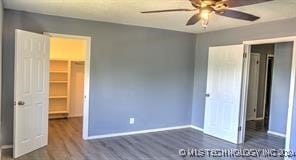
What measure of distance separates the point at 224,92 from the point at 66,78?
420 cm

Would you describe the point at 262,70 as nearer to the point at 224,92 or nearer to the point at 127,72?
the point at 224,92

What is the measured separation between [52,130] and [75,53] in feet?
7.84

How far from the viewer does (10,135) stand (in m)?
4.25

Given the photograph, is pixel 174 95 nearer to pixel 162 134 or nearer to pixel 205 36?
pixel 162 134

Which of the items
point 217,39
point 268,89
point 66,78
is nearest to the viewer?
point 217,39

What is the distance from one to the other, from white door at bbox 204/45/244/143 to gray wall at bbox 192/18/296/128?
0.25m

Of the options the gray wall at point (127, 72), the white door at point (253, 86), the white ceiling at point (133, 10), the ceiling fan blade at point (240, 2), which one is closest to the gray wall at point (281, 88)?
the white door at point (253, 86)

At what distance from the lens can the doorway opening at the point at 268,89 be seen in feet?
19.1

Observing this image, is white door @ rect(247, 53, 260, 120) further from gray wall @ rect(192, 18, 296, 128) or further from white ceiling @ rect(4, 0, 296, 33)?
white ceiling @ rect(4, 0, 296, 33)

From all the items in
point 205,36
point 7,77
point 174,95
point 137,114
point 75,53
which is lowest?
point 137,114

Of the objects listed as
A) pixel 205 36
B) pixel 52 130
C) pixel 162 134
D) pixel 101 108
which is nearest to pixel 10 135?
pixel 52 130

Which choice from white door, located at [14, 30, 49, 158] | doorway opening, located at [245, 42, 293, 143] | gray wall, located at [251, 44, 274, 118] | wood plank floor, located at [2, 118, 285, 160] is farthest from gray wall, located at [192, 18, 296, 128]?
white door, located at [14, 30, 49, 158]

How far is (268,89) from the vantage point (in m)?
7.92

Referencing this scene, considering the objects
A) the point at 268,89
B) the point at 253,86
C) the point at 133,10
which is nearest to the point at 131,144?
the point at 133,10
